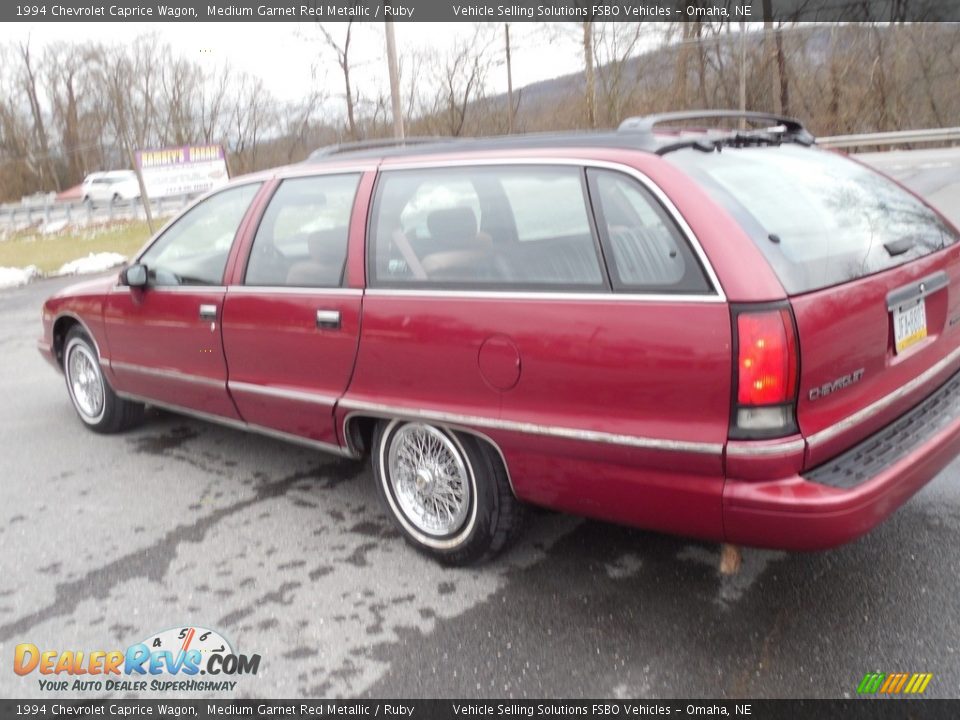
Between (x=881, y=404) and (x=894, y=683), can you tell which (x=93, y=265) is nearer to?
(x=881, y=404)

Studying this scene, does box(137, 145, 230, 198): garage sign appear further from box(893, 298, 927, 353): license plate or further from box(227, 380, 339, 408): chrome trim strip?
box(893, 298, 927, 353): license plate

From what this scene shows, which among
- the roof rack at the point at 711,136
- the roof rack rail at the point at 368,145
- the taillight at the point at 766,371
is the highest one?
the roof rack rail at the point at 368,145

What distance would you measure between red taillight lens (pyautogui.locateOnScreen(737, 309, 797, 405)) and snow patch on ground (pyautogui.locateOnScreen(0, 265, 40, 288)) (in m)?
15.3

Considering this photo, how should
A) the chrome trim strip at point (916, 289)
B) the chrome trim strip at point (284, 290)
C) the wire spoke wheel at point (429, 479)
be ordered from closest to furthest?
the chrome trim strip at point (916, 289) < the wire spoke wheel at point (429, 479) < the chrome trim strip at point (284, 290)

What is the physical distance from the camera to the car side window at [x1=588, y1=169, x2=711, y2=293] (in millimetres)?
2543

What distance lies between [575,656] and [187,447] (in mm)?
3186

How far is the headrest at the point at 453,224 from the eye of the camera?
128 inches

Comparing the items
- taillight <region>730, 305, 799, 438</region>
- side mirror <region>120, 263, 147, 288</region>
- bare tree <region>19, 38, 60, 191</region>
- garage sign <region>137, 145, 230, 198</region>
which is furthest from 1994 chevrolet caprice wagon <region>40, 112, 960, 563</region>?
bare tree <region>19, 38, 60, 191</region>

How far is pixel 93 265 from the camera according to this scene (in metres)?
16.3

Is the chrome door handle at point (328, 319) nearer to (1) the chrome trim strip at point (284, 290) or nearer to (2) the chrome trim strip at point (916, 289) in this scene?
(1) the chrome trim strip at point (284, 290)

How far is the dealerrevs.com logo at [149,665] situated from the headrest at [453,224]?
5.70 ft

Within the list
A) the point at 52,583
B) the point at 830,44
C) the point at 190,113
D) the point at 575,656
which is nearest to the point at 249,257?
the point at 52,583

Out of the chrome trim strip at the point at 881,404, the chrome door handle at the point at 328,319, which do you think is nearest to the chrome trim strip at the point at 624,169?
the chrome trim strip at the point at 881,404

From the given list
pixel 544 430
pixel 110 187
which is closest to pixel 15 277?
pixel 544 430
